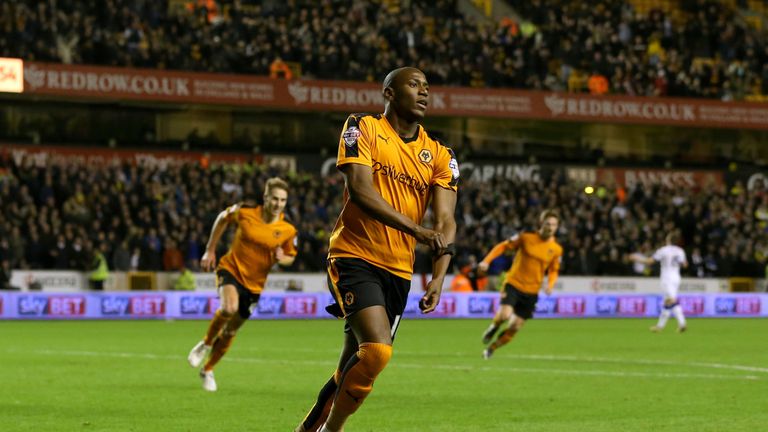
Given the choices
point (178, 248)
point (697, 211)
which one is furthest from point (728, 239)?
point (178, 248)

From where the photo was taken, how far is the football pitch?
37.9 ft

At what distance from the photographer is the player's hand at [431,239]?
25.1 feet

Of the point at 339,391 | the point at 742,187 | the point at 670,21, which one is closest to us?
the point at 339,391

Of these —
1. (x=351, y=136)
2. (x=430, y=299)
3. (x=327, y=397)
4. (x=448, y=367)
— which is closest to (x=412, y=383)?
(x=448, y=367)

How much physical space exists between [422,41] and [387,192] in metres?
37.7

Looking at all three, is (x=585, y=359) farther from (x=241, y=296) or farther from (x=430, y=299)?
(x=430, y=299)

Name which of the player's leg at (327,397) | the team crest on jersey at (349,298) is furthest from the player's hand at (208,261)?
the team crest on jersey at (349,298)

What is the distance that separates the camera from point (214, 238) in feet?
48.1

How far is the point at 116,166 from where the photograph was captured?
124 ft

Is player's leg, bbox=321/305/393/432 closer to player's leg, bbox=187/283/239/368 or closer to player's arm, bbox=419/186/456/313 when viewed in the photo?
player's arm, bbox=419/186/456/313

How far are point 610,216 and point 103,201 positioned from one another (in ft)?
54.7

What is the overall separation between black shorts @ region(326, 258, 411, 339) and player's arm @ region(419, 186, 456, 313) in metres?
0.17

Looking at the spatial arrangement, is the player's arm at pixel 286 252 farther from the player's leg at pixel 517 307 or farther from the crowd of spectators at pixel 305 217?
the crowd of spectators at pixel 305 217

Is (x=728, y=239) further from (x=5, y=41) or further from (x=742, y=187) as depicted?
(x=5, y=41)
